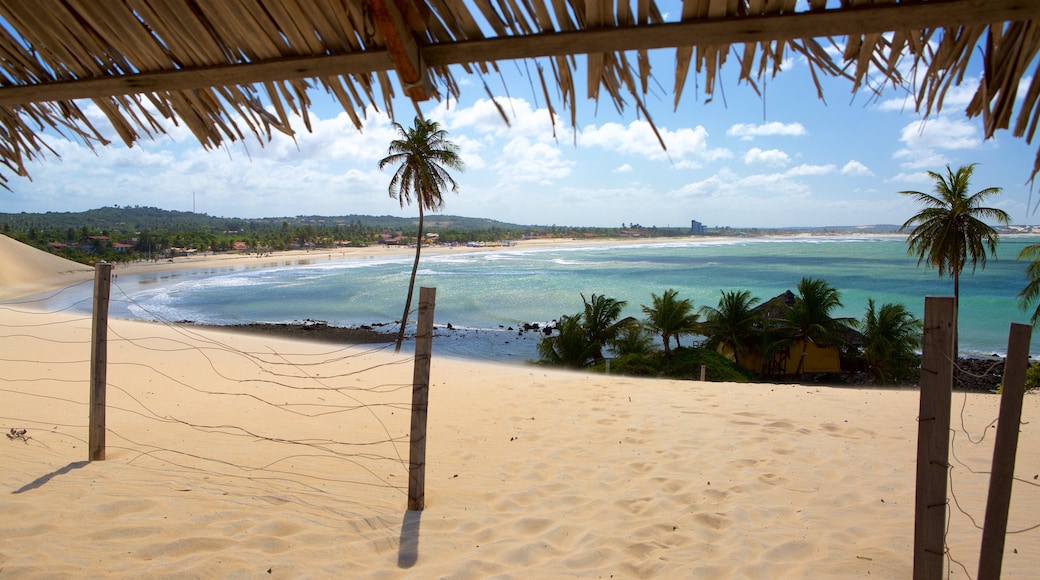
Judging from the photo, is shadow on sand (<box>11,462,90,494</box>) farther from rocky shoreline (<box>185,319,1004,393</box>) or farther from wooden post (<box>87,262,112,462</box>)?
rocky shoreline (<box>185,319,1004,393</box>)

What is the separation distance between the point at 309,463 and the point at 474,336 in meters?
20.6

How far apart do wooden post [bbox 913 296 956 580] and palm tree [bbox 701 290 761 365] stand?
17707mm

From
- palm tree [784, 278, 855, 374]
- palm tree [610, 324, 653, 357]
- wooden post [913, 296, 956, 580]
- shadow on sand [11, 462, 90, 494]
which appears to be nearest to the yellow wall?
palm tree [784, 278, 855, 374]

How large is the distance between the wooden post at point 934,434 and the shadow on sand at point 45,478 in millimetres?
4503

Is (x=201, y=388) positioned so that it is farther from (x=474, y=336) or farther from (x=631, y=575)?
(x=474, y=336)

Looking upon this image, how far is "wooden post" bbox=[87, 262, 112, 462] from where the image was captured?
3887 millimetres

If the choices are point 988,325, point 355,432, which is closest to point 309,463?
point 355,432

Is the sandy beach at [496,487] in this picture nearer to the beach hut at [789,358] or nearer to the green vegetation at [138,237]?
the beach hut at [789,358]

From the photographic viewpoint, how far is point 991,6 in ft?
4.45

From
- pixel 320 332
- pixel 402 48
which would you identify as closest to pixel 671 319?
pixel 320 332

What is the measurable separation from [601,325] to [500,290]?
945 inches

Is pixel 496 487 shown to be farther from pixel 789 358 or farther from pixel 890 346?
pixel 890 346

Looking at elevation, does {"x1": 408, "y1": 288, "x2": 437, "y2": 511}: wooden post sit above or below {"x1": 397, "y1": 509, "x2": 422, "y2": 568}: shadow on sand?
above

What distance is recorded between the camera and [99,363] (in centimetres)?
390
